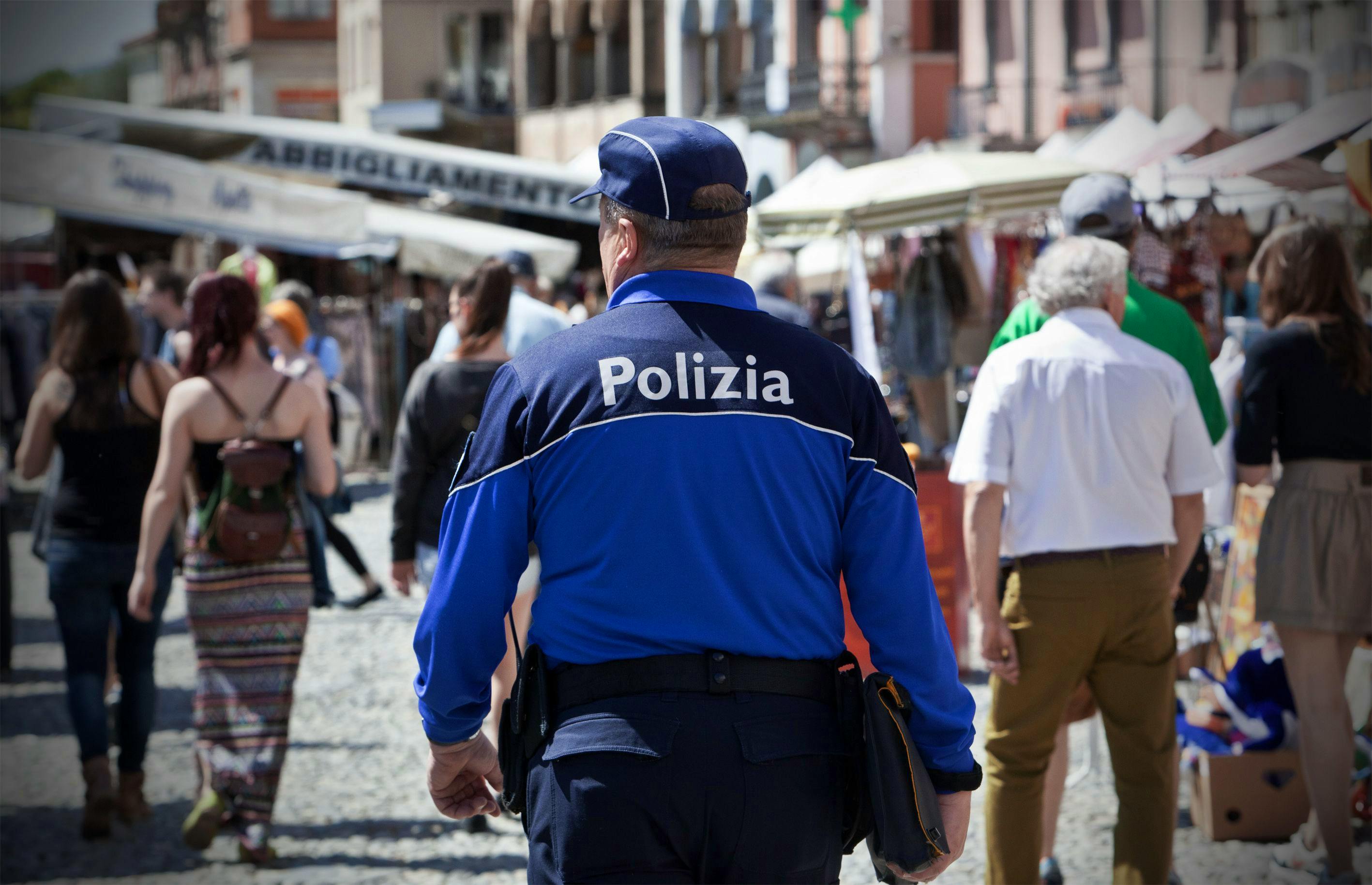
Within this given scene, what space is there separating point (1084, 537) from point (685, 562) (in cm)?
193

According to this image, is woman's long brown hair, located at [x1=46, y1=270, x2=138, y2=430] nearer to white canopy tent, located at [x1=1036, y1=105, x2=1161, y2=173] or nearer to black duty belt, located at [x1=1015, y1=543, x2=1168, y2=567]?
black duty belt, located at [x1=1015, y1=543, x2=1168, y2=567]

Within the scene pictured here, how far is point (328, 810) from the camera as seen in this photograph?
19.5 ft

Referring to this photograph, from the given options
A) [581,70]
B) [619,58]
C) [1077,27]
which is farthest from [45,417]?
[581,70]

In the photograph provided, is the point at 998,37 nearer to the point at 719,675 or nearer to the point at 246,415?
the point at 246,415

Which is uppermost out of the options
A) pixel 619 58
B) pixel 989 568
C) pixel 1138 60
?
pixel 619 58

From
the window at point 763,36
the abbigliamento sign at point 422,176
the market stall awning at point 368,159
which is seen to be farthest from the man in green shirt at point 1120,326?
the window at point 763,36

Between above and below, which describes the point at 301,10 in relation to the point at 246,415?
above

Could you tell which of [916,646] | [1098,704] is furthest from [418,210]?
[916,646]

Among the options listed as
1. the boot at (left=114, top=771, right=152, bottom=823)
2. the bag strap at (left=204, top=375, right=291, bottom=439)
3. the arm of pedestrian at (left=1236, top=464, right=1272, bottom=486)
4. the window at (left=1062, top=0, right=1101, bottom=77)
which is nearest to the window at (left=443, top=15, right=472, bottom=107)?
the window at (left=1062, top=0, right=1101, bottom=77)

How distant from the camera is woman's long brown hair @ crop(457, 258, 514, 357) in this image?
5.86m

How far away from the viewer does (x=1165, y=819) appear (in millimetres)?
4133

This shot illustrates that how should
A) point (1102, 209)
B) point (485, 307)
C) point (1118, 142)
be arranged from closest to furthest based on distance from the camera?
1. point (1102, 209)
2. point (485, 307)
3. point (1118, 142)

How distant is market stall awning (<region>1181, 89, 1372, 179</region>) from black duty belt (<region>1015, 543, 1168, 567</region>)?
366cm

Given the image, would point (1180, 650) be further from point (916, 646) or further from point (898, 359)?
point (898, 359)
